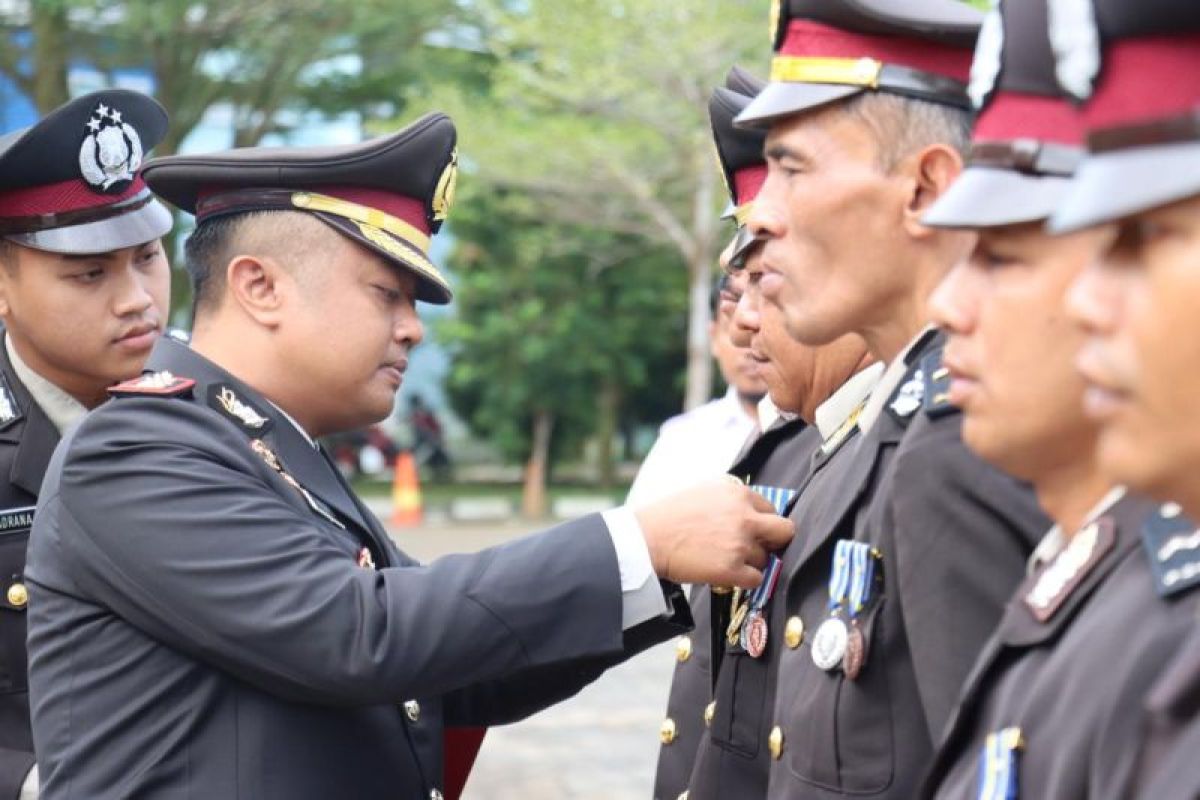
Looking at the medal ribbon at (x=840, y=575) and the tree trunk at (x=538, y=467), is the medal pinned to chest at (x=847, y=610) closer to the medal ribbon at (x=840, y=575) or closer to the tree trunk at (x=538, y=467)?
the medal ribbon at (x=840, y=575)

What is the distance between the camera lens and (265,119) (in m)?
17.5

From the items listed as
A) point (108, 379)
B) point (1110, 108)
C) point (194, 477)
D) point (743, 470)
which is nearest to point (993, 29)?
point (1110, 108)

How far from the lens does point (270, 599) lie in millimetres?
2566

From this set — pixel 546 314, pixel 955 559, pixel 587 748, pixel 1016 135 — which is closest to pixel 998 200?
pixel 1016 135

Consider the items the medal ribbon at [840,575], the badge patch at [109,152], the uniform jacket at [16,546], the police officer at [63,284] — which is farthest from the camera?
the badge patch at [109,152]

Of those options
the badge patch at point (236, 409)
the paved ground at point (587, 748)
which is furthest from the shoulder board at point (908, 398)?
the paved ground at point (587, 748)

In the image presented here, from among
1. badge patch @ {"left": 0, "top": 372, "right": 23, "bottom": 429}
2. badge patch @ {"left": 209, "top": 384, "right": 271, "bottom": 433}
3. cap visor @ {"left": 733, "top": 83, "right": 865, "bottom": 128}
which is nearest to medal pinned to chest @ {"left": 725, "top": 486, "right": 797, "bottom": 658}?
cap visor @ {"left": 733, "top": 83, "right": 865, "bottom": 128}

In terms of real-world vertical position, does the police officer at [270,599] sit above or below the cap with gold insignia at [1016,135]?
below

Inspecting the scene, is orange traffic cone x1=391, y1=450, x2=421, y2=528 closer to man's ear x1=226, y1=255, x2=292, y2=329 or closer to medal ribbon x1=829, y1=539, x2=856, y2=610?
man's ear x1=226, y1=255, x2=292, y2=329

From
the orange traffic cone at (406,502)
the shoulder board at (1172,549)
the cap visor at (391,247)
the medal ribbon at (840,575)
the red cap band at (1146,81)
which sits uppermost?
the red cap band at (1146,81)

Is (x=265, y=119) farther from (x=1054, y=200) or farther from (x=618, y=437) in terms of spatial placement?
(x=1054, y=200)

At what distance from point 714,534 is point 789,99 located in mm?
648

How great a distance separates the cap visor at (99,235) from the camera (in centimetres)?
378

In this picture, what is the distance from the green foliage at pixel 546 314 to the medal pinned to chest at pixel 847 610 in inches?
762
